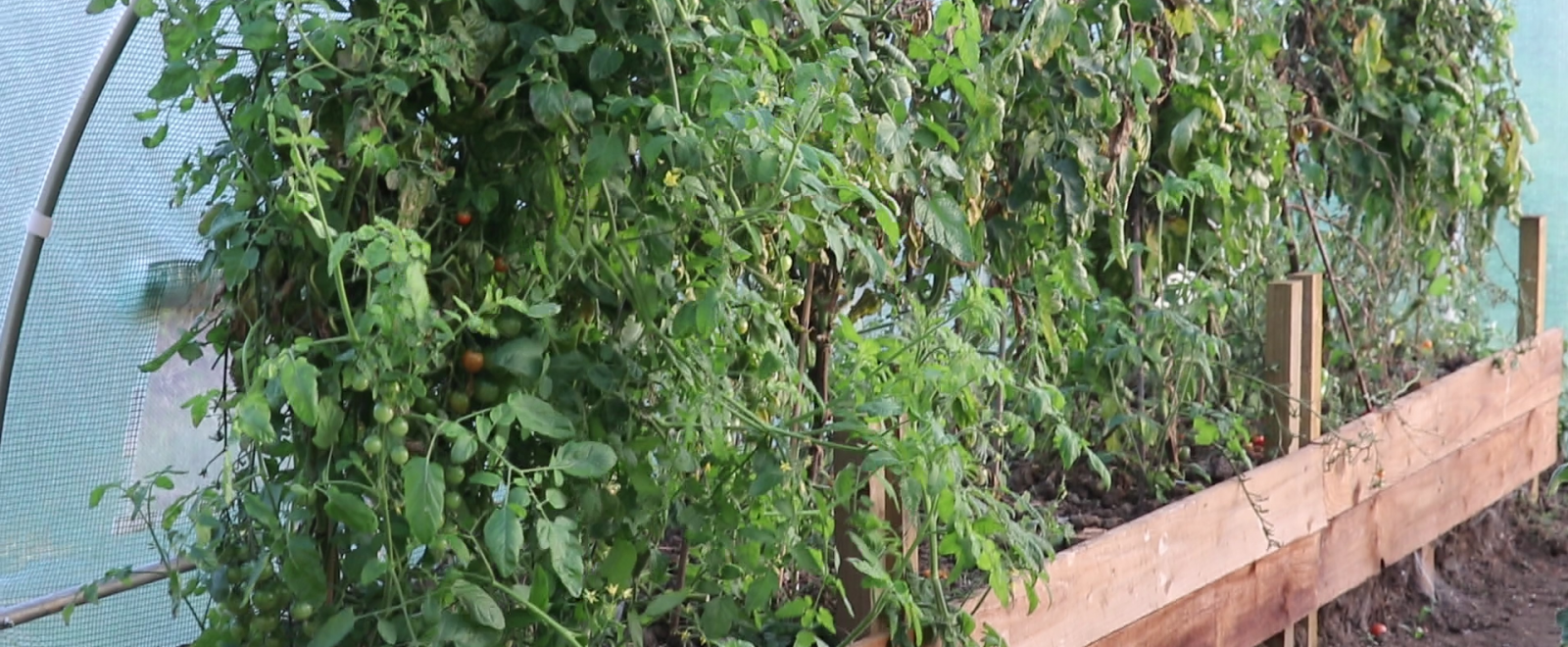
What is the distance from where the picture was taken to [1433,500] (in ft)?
13.4

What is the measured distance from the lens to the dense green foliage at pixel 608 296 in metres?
1.81

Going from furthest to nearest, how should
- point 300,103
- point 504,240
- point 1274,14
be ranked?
point 1274,14 → point 504,240 → point 300,103

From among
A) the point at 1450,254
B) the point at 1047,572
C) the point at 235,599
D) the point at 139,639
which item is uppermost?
the point at 235,599

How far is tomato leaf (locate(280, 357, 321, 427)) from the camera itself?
1.70 m

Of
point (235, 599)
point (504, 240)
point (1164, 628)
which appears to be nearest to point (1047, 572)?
point (1164, 628)

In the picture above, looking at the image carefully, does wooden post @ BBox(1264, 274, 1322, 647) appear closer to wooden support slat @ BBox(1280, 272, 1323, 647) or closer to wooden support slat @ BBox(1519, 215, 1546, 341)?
wooden support slat @ BBox(1280, 272, 1323, 647)

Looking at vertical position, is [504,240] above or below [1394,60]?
above

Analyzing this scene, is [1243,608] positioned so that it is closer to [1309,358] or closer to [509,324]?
[1309,358]

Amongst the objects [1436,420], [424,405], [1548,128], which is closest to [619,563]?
[424,405]

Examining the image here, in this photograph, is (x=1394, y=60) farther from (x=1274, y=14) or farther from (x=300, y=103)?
(x=300, y=103)

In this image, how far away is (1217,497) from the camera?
125 inches

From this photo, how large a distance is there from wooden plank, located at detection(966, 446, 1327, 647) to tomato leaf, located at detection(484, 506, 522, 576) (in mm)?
966

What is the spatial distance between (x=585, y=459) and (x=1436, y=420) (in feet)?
9.42

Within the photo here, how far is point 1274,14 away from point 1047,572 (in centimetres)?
165
